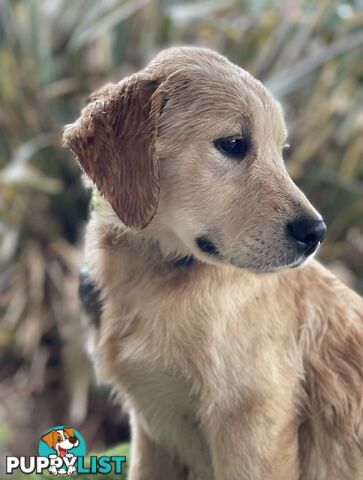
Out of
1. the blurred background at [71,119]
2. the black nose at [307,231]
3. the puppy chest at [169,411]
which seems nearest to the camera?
the black nose at [307,231]

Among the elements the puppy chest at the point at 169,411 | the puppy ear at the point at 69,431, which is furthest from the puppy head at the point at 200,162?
the puppy ear at the point at 69,431

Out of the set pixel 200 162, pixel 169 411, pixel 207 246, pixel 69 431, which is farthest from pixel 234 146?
pixel 69 431

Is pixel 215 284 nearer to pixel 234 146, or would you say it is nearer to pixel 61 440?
pixel 234 146

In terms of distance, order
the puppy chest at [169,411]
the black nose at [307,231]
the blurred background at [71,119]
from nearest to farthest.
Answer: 1. the black nose at [307,231]
2. the puppy chest at [169,411]
3. the blurred background at [71,119]

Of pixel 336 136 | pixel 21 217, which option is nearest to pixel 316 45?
pixel 336 136

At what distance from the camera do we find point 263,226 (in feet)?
4.67

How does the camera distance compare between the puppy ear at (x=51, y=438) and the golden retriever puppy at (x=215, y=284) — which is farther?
the puppy ear at (x=51, y=438)

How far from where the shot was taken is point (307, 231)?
4.57 feet

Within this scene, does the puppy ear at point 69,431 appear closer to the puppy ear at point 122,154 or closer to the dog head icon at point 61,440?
the dog head icon at point 61,440

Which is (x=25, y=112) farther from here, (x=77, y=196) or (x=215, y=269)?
(x=215, y=269)

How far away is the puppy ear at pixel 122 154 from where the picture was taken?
4.62 ft

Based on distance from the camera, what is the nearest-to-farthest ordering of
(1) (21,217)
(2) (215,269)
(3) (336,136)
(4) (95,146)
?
1. (4) (95,146)
2. (2) (215,269)
3. (1) (21,217)
4. (3) (336,136)

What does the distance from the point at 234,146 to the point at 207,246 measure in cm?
21

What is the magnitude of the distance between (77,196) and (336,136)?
142cm
